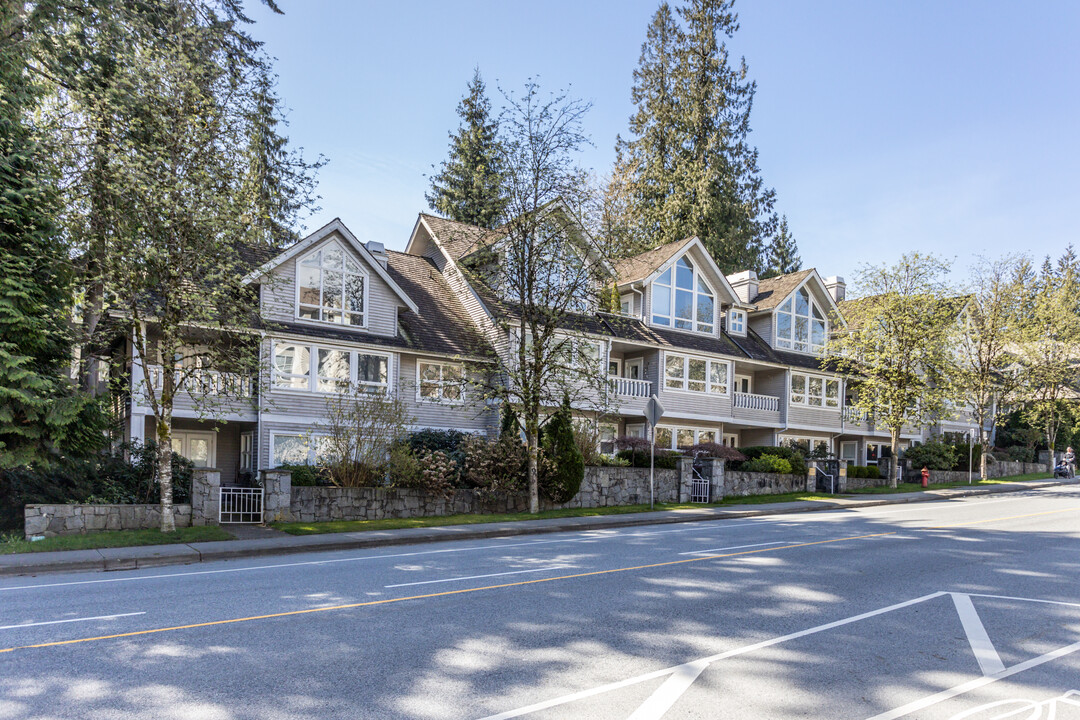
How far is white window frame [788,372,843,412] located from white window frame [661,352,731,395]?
4.19 m

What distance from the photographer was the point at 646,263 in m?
34.2

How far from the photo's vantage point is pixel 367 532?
16.7 m

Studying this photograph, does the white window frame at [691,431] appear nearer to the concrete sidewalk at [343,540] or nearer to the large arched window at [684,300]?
the large arched window at [684,300]

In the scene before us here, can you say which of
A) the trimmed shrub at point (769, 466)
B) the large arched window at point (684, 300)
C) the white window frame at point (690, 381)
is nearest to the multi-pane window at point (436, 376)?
the white window frame at point (690, 381)

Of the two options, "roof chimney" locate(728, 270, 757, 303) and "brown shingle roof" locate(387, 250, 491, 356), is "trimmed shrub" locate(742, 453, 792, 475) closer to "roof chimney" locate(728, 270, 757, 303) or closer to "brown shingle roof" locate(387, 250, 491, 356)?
"brown shingle roof" locate(387, 250, 491, 356)

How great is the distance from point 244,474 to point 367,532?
909cm

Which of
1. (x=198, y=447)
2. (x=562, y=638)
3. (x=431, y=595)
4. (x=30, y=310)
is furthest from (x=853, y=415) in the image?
(x=30, y=310)

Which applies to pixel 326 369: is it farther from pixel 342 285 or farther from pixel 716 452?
pixel 716 452

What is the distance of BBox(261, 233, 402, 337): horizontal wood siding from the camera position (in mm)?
24578

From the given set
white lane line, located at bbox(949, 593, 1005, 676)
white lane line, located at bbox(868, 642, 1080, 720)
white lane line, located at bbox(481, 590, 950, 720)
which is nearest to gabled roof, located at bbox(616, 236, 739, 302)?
white lane line, located at bbox(949, 593, 1005, 676)

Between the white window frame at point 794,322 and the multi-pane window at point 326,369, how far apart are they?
69.1 ft

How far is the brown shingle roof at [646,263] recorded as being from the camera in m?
33.2

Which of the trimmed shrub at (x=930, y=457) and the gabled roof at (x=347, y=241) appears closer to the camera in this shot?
the gabled roof at (x=347, y=241)

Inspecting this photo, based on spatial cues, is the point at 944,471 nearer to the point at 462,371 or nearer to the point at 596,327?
the point at 596,327
